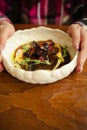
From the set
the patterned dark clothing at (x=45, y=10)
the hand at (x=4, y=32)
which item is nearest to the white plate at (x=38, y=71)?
the hand at (x=4, y=32)

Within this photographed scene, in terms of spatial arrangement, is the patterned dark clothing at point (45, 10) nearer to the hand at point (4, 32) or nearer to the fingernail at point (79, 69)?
the hand at point (4, 32)

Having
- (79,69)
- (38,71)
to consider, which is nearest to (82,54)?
(79,69)

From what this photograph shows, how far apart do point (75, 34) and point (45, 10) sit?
0.42 m

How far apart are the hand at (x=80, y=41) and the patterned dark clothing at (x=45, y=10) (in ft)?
1.09

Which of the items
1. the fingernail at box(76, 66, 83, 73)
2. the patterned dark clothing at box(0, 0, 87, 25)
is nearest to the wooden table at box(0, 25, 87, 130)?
the fingernail at box(76, 66, 83, 73)

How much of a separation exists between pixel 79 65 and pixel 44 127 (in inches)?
10.0

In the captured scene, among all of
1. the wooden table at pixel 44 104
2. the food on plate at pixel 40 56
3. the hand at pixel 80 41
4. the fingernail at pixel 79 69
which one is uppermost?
the hand at pixel 80 41

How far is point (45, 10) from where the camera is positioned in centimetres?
133

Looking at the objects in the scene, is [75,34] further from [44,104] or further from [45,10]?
[45,10]

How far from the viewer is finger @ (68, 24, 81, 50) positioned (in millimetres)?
904

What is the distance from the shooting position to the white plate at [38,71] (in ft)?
2.63

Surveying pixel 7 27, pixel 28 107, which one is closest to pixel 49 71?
pixel 28 107

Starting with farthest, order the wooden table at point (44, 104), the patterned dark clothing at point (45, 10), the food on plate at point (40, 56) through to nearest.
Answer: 1. the patterned dark clothing at point (45, 10)
2. the food on plate at point (40, 56)
3. the wooden table at point (44, 104)

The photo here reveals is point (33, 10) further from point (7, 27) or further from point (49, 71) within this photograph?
point (49, 71)
